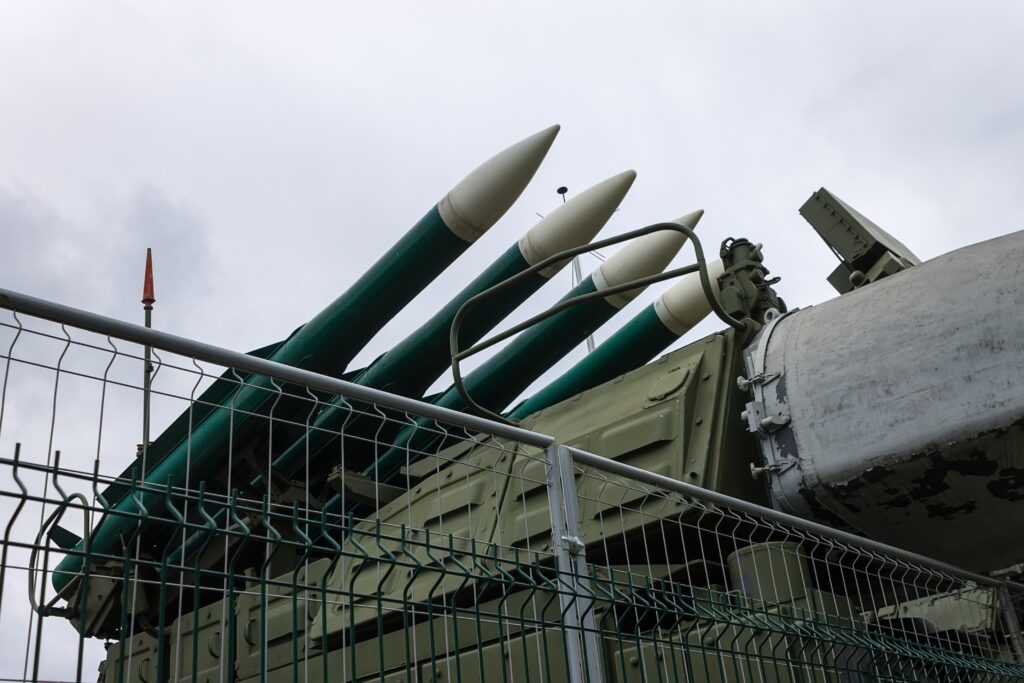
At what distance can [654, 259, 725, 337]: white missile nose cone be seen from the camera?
31.6ft

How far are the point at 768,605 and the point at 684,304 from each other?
21.2 ft

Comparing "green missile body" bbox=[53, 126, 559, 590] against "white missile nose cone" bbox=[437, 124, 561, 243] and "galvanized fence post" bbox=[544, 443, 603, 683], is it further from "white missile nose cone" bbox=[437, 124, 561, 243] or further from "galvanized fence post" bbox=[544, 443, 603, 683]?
"galvanized fence post" bbox=[544, 443, 603, 683]

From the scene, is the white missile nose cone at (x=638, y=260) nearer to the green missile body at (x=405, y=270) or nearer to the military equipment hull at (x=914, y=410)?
the green missile body at (x=405, y=270)

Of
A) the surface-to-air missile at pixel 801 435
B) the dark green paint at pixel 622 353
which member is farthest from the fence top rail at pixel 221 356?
the dark green paint at pixel 622 353

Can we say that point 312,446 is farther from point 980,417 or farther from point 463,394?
point 980,417

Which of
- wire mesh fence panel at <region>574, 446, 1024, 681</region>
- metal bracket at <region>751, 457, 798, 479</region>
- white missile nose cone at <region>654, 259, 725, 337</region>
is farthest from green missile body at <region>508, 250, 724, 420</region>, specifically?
metal bracket at <region>751, 457, 798, 479</region>

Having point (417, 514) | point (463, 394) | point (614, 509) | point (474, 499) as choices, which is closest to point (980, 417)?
point (614, 509)

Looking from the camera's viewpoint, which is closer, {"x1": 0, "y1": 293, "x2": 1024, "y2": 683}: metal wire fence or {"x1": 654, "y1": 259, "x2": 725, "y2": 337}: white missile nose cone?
{"x1": 0, "y1": 293, "x2": 1024, "y2": 683}: metal wire fence

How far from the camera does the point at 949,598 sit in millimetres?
4918

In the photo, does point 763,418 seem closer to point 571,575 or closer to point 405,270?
point 571,575

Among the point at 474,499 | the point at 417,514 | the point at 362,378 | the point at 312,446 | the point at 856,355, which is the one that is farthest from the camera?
the point at 362,378

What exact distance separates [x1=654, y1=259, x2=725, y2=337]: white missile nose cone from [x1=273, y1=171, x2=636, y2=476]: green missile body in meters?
0.89

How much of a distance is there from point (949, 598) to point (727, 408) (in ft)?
4.24

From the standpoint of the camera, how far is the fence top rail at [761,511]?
314cm
